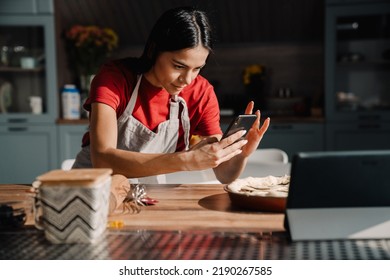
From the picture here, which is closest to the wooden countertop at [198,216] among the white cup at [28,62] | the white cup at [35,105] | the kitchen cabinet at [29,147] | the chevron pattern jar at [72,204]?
the chevron pattern jar at [72,204]

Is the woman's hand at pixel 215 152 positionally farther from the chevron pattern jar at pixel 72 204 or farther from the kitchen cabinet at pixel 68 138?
the kitchen cabinet at pixel 68 138

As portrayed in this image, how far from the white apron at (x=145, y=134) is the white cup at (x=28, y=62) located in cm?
225

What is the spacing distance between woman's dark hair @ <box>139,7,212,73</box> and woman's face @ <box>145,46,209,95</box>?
2 centimetres

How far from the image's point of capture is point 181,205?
1067 mm

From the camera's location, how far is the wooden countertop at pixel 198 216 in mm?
898

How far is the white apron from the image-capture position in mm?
1500

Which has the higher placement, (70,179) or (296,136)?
(70,179)

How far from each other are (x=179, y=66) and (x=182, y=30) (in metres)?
0.09

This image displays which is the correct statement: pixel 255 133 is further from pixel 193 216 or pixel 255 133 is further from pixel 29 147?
pixel 29 147

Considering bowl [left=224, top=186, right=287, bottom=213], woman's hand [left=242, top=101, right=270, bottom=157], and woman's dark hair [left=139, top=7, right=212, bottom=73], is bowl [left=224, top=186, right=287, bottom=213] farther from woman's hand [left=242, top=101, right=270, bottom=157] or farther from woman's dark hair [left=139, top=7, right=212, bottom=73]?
woman's dark hair [left=139, top=7, right=212, bottom=73]

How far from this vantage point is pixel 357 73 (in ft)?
11.4

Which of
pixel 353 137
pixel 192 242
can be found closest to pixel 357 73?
pixel 353 137

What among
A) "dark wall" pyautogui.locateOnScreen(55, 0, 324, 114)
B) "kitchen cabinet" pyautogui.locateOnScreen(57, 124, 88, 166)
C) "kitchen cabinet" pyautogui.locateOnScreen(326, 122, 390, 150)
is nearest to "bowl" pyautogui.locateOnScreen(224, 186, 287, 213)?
"kitchen cabinet" pyautogui.locateOnScreen(326, 122, 390, 150)
